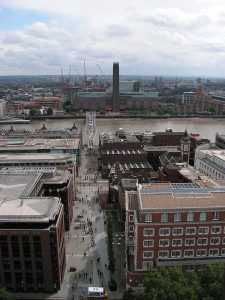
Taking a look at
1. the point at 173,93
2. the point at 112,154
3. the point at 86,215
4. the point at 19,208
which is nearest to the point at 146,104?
the point at 173,93

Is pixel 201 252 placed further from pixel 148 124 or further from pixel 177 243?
pixel 148 124

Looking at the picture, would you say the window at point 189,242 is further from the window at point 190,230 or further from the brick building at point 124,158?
the brick building at point 124,158

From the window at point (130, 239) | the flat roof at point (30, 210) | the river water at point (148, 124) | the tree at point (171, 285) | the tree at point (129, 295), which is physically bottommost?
the river water at point (148, 124)

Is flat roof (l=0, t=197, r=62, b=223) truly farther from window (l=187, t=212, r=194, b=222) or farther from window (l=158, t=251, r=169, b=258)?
window (l=187, t=212, r=194, b=222)

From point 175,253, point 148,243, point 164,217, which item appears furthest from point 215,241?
point 148,243

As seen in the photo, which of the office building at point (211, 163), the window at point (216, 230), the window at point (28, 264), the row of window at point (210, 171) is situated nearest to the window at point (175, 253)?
the window at point (216, 230)

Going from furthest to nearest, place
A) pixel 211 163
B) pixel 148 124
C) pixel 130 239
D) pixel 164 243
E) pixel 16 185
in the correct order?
pixel 148 124 → pixel 211 163 → pixel 16 185 → pixel 130 239 → pixel 164 243
